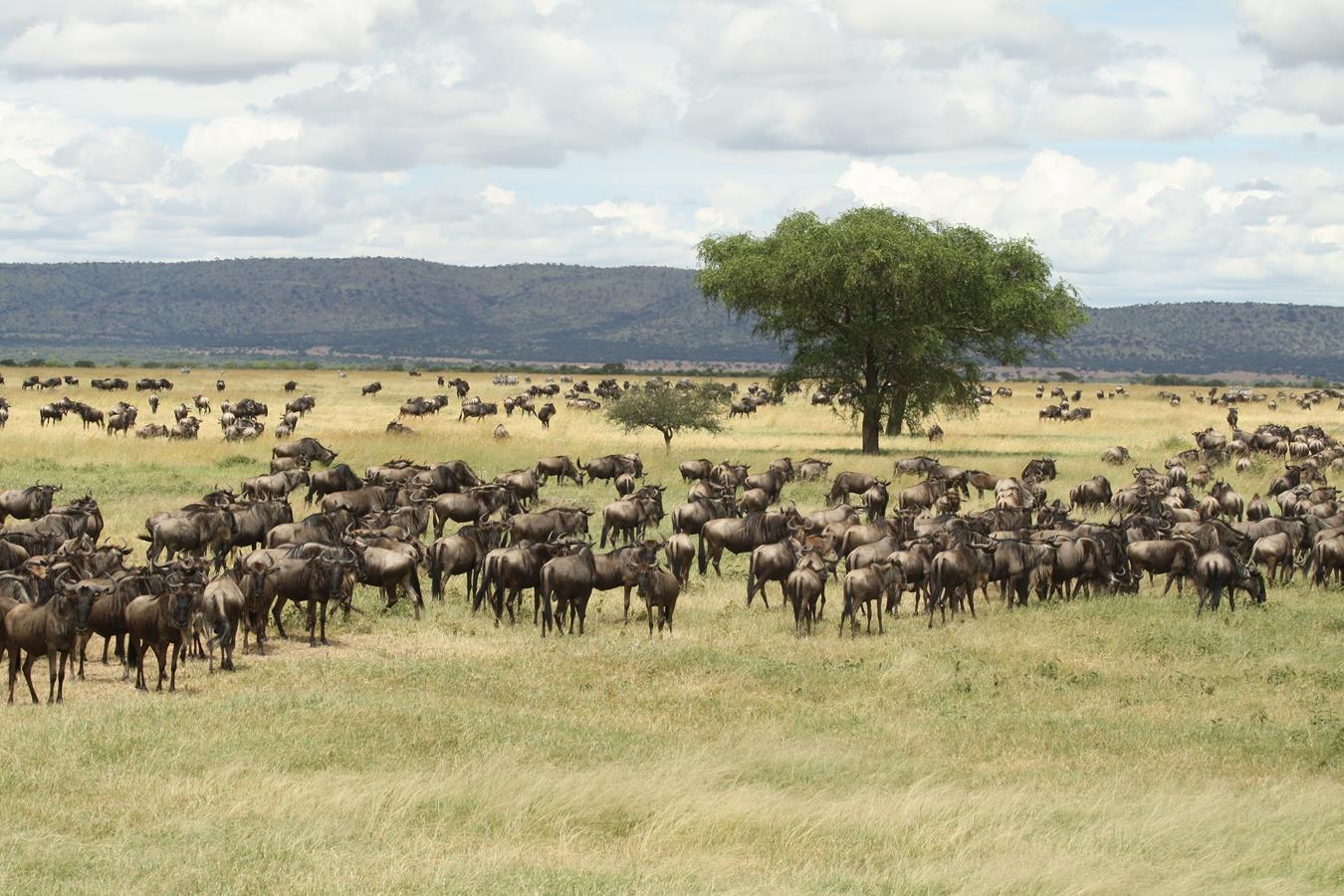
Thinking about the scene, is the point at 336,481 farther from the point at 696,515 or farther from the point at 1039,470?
the point at 1039,470

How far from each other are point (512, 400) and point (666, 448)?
26.2 meters

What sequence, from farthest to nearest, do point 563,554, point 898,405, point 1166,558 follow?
1. point 898,405
2. point 1166,558
3. point 563,554

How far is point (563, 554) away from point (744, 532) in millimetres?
5337

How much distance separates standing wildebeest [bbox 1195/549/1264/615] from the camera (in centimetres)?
2275

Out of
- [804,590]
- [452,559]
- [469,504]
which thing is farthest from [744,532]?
[469,504]

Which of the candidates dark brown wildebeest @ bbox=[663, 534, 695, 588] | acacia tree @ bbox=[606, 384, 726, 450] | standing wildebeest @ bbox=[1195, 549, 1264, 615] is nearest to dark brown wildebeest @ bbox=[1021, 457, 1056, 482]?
acacia tree @ bbox=[606, 384, 726, 450]

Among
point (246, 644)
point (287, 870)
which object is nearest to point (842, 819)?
point (287, 870)

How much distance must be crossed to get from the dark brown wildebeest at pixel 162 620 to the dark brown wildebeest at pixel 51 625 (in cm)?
69

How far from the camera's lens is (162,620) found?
55.1 ft

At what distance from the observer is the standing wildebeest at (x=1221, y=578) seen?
2275 centimetres

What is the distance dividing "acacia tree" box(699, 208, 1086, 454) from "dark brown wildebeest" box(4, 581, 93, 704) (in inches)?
1412

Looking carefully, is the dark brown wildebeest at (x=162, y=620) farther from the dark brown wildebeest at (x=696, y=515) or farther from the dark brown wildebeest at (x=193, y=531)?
the dark brown wildebeest at (x=696, y=515)

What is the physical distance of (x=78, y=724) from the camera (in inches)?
585

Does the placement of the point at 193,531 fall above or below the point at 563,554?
below
